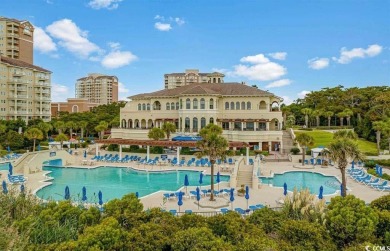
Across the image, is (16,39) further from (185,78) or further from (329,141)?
(329,141)

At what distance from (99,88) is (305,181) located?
144 m

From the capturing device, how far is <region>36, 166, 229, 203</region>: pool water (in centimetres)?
2544

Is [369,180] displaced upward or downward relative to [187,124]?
downward

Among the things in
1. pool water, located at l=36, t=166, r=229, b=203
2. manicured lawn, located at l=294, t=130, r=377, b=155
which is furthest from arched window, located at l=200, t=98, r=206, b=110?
manicured lawn, located at l=294, t=130, r=377, b=155

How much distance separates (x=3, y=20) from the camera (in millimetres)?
83562

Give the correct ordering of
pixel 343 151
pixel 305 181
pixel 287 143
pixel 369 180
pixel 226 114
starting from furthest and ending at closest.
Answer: pixel 226 114 → pixel 287 143 → pixel 305 181 → pixel 369 180 → pixel 343 151

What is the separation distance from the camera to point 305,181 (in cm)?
2983

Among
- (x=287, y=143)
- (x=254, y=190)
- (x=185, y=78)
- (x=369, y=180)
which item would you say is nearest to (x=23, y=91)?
(x=287, y=143)

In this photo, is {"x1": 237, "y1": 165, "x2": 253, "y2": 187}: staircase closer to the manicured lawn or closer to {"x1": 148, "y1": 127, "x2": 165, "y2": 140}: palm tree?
{"x1": 148, "y1": 127, "x2": 165, "y2": 140}: palm tree

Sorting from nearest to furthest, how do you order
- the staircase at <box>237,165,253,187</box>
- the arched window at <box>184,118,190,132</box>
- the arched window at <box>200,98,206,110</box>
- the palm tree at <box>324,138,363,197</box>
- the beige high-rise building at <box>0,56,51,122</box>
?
1. the palm tree at <box>324,138,363,197</box>
2. the staircase at <box>237,165,253,187</box>
3. the arched window at <box>200,98,206,110</box>
4. the arched window at <box>184,118,190,132</box>
5. the beige high-rise building at <box>0,56,51,122</box>

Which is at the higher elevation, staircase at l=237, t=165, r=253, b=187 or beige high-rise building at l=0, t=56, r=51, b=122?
beige high-rise building at l=0, t=56, r=51, b=122

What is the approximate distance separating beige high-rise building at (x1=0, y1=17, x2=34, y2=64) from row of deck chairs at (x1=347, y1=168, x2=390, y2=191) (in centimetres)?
8594

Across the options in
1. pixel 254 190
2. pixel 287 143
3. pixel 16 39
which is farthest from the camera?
pixel 16 39

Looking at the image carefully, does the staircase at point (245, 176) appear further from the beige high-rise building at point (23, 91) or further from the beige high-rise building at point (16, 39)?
the beige high-rise building at point (16, 39)
